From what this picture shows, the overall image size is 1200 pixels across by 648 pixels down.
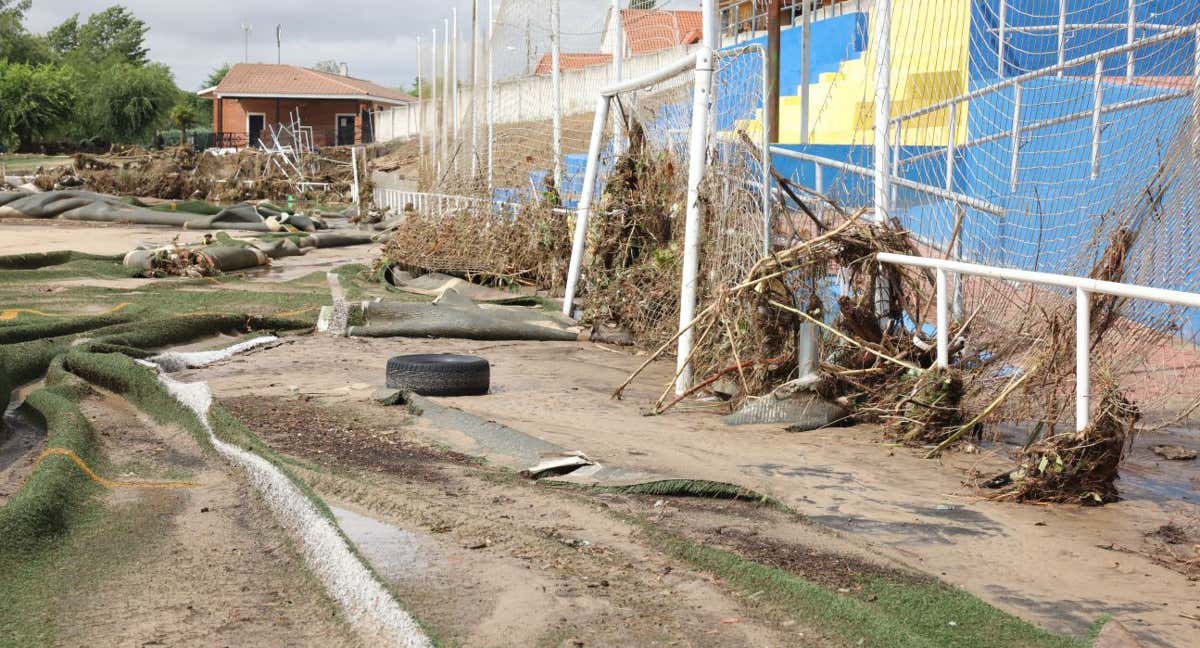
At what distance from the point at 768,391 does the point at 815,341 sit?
407mm

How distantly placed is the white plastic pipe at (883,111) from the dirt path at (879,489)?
1.40 m

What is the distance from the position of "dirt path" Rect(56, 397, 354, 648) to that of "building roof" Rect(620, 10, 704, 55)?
27.0ft

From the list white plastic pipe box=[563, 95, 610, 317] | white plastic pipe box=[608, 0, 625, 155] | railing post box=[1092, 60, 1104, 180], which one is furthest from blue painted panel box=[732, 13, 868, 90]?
railing post box=[1092, 60, 1104, 180]

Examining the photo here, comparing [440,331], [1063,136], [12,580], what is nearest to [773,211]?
[1063,136]

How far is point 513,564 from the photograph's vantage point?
13.7ft

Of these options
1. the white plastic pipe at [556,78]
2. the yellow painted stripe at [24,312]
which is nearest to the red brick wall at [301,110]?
the white plastic pipe at [556,78]

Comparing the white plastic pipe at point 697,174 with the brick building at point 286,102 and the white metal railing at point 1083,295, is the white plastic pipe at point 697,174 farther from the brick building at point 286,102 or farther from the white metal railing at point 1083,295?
the brick building at point 286,102

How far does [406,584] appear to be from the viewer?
3.97 metres

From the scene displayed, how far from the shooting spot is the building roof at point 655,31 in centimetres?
1272

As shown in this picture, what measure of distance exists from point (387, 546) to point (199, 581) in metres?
0.65

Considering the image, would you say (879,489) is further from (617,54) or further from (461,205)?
(461,205)

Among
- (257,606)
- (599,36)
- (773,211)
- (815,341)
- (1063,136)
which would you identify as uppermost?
(599,36)

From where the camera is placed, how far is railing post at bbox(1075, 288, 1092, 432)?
508cm

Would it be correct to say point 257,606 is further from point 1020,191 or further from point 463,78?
point 463,78
